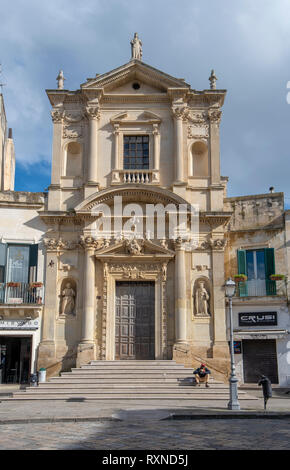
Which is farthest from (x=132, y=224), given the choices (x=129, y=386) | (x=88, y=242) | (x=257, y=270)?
(x=129, y=386)

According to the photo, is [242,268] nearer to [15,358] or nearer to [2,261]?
[2,261]

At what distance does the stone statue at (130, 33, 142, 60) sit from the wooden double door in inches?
449

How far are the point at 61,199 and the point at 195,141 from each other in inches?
273

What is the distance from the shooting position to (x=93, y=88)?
989 inches

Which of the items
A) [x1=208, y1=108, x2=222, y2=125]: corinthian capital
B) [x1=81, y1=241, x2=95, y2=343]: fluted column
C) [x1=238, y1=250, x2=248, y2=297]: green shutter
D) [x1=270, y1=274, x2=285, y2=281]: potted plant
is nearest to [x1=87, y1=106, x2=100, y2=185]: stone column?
[x1=81, y1=241, x2=95, y2=343]: fluted column

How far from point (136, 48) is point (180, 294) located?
12656 mm

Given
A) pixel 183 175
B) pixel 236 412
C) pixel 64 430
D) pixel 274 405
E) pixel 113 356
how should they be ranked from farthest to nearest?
pixel 183 175, pixel 113 356, pixel 274 405, pixel 236 412, pixel 64 430

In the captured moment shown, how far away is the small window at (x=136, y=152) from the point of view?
83.2ft

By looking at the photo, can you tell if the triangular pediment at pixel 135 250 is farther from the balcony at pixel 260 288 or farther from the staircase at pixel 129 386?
the staircase at pixel 129 386

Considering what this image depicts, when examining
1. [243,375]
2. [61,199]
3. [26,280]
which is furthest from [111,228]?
[243,375]

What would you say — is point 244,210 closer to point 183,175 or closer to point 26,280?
point 183,175

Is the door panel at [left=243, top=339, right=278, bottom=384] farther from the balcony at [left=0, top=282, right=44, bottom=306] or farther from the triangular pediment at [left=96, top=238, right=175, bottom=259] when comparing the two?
the balcony at [left=0, top=282, right=44, bottom=306]

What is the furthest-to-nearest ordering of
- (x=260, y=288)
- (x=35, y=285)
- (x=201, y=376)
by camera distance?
(x=260, y=288) → (x=35, y=285) → (x=201, y=376)

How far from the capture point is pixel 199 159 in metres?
25.8
